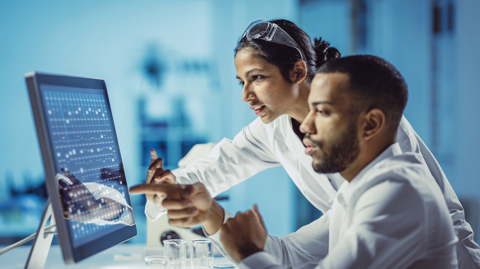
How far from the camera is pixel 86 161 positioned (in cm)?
107

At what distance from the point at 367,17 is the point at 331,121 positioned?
3635 mm

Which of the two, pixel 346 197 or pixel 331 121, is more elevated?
pixel 331 121

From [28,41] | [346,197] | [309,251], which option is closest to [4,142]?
[28,41]

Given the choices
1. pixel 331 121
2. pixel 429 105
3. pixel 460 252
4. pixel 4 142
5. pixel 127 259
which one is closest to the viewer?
pixel 331 121

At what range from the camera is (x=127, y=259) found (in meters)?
1.79

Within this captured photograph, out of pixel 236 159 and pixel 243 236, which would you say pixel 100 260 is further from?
pixel 243 236

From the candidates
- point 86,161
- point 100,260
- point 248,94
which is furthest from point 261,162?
point 86,161

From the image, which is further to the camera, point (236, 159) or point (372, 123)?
point (236, 159)

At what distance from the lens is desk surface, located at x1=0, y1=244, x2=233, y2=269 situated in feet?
5.51

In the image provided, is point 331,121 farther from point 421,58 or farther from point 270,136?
point 421,58

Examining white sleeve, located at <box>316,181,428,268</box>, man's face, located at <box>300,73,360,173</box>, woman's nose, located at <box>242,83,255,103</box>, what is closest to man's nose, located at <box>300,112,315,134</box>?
man's face, located at <box>300,73,360,173</box>

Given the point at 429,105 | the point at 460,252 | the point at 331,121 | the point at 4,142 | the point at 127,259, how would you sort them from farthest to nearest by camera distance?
1. the point at 4,142
2. the point at 429,105
3. the point at 127,259
4. the point at 460,252
5. the point at 331,121

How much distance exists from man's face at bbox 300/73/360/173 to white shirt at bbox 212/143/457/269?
0.25 feet

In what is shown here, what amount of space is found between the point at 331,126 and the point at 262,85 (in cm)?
63
